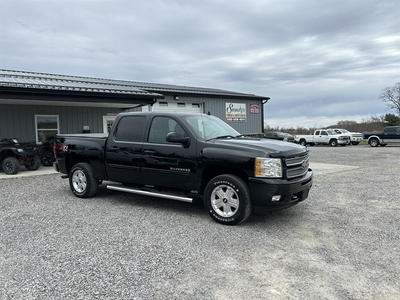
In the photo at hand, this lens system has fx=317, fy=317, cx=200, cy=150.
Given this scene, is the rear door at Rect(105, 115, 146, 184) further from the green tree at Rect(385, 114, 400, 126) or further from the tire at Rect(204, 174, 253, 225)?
the green tree at Rect(385, 114, 400, 126)

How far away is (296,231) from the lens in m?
4.76

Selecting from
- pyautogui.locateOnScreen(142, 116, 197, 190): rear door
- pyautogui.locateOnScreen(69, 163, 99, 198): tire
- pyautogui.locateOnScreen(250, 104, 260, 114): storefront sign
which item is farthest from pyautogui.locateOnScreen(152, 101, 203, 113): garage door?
pyautogui.locateOnScreen(142, 116, 197, 190): rear door

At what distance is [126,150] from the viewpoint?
6180 mm

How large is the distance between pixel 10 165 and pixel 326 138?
86.8ft

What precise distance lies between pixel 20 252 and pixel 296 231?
3773 millimetres

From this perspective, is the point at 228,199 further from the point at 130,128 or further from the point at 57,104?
the point at 57,104

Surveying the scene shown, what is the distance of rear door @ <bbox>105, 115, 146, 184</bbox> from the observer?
607 centimetres

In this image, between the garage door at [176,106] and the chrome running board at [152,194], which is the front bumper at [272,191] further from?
the garage door at [176,106]

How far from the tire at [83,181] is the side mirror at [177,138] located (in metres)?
2.40

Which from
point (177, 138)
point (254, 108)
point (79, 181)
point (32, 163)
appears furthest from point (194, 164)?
point (254, 108)

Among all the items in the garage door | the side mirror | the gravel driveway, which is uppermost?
the garage door

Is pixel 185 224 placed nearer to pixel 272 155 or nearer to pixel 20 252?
pixel 272 155

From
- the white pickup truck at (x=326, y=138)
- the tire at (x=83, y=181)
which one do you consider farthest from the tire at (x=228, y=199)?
the white pickup truck at (x=326, y=138)

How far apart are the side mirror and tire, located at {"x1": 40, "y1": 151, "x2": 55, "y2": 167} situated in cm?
934
